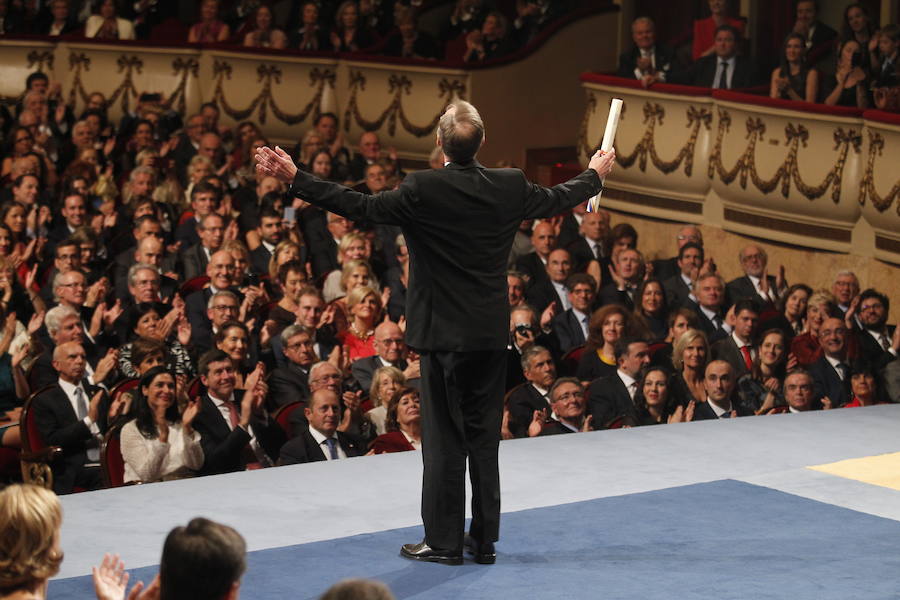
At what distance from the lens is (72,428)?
568cm

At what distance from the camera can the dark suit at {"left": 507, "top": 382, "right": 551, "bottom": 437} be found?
6402 mm

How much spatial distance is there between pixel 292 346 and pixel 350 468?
1.78 meters

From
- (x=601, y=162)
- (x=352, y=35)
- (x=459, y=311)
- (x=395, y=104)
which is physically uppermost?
(x=352, y=35)

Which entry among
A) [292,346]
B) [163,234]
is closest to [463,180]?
[292,346]

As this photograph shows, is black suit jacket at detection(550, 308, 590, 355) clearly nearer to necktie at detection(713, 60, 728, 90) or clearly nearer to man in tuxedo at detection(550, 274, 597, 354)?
man in tuxedo at detection(550, 274, 597, 354)

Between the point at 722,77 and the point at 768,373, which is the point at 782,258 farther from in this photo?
the point at 768,373

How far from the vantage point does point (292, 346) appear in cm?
655

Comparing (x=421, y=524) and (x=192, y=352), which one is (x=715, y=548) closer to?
(x=421, y=524)

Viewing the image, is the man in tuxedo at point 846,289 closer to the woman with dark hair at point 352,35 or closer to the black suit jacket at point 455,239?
the black suit jacket at point 455,239

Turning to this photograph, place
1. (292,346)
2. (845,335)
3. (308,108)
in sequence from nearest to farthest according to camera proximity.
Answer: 1. (292,346)
2. (845,335)
3. (308,108)

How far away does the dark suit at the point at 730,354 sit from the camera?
23.6 feet

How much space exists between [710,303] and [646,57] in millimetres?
3527

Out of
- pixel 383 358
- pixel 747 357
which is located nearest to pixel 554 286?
pixel 747 357

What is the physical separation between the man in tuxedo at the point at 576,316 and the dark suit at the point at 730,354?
2.72 feet
